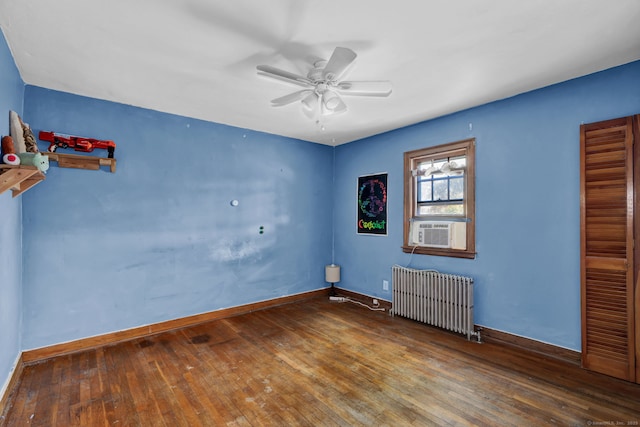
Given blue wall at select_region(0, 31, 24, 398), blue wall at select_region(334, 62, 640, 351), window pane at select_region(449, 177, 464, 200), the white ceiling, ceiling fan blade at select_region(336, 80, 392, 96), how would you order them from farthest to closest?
window pane at select_region(449, 177, 464, 200) < blue wall at select_region(334, 62, 640, 351) < ceiling fan blade at select_region(336, 80, 392, 96) < blue wall at select_region(0, 31, 24, 398) < the white ceiling

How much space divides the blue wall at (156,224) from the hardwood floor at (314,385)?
516mm

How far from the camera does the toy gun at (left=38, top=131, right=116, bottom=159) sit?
9.52ft

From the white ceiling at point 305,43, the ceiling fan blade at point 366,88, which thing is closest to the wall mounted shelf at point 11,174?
the white ceiling at point 305,43

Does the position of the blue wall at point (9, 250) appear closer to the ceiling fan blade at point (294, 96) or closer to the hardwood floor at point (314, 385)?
the hardwood floor at point (314, 385)

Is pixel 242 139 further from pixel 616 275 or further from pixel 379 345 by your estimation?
pixel 616 275

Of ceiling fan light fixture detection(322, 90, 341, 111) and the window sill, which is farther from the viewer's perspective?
the window sill

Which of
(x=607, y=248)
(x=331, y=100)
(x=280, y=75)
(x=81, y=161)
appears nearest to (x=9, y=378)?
(x=81, y=161)

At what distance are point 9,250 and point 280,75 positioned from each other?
260 cm

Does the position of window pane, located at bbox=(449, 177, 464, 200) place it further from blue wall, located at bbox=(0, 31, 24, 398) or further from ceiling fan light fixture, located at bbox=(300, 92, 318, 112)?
blue wall, located at bbox=(0, 31, 24, 398)

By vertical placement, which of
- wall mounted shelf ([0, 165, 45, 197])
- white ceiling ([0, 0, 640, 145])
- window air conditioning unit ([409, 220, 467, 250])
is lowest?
window air conditioning unit ([409, 220, 467, 250])

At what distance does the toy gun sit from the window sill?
153 inches

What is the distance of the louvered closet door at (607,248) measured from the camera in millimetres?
2430

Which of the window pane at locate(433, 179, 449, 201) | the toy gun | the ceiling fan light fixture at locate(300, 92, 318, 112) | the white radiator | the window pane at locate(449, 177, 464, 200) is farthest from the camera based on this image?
the window pane at locate(433, 179, 449, 201)

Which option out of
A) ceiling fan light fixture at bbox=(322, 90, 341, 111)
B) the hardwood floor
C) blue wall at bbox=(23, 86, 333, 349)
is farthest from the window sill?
ceiling fan light fixture at bbox=(322, 90, 341, 111)
